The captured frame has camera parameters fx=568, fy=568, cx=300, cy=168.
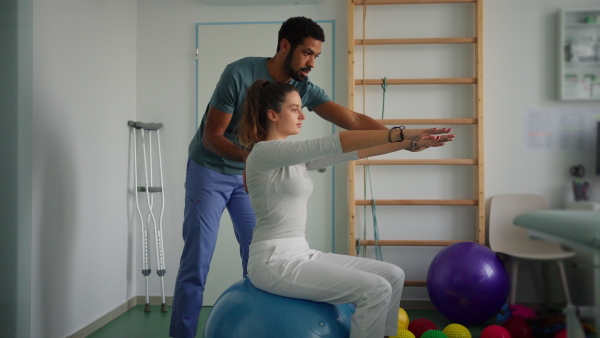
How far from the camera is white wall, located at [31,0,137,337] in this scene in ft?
8.82

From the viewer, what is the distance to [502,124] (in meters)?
3.81

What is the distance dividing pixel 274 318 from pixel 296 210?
1.20ft

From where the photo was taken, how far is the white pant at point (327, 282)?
175cm

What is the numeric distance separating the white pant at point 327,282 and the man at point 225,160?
0.63 meters

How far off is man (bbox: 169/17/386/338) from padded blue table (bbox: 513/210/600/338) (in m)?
1.19

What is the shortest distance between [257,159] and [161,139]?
7.59ft

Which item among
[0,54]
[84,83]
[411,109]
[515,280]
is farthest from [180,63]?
[515,280]

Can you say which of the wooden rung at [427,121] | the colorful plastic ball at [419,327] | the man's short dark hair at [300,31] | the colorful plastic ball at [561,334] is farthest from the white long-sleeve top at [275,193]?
the wooden rung at [427,121]

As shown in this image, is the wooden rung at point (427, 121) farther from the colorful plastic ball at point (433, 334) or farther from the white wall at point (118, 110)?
the colorful plastic ball at point (433, 334)

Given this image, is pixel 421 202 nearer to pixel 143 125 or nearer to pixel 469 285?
pixel 469 285

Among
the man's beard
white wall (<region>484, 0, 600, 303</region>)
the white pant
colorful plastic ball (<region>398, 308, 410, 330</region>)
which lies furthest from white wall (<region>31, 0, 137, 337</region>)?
white wall (<region>484, 0, 600, 303</region>)

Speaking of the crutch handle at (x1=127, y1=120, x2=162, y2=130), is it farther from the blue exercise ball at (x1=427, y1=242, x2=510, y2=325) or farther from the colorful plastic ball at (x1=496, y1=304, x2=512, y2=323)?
the colorful plastic ball at (x1=496, y1=304, x2=512, y2=323)

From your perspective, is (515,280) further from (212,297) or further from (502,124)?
(212,297)

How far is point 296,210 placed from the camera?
6.35 feet
